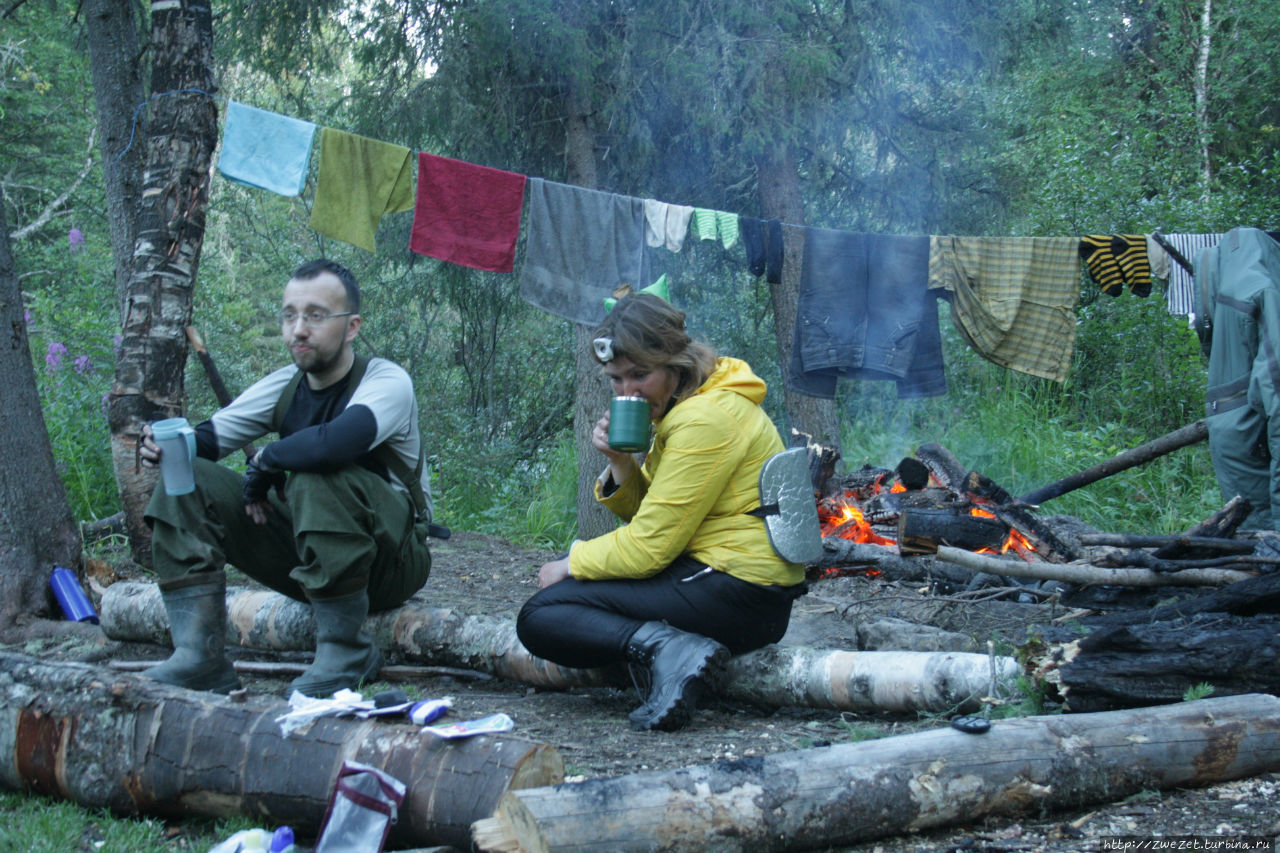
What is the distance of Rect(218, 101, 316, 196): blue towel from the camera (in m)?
5.68

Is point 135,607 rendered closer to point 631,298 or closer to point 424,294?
point 631,298

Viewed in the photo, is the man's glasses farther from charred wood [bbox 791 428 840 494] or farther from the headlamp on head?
charred wood [bbox 791 428 840 494]

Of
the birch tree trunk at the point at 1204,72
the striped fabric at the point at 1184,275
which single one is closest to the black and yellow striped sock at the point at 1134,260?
the striped fabric at the point at 1184,275

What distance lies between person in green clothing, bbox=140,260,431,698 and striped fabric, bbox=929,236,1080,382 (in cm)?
463

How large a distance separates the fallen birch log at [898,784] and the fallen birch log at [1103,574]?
1813 mm

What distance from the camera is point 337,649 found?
3271 mm

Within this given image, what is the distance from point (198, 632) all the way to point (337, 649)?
17.6 inches

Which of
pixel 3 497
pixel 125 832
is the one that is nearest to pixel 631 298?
pixel 125 832

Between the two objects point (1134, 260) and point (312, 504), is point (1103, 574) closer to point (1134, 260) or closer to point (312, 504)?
point (1134, 260)

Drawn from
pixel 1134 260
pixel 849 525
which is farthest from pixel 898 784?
pixel 1134 260

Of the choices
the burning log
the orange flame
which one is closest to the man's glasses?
the burning log

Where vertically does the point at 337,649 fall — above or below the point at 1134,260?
below

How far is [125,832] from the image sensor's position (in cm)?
233

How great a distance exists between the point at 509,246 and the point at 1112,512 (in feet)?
16.0
